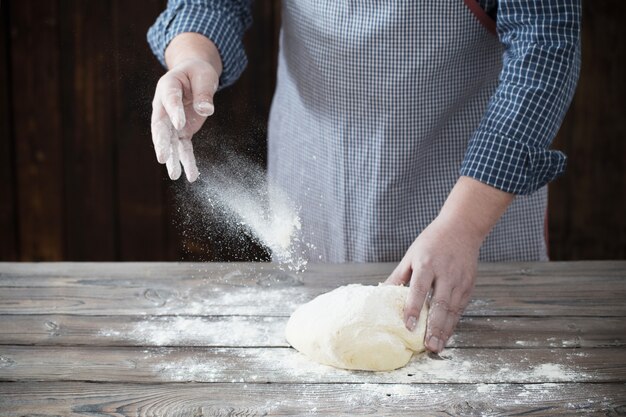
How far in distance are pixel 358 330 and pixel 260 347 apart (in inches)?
7.0

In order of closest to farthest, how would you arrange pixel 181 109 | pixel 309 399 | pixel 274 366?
pixel 309 399 < pixel 274 366 < pixel 181 109

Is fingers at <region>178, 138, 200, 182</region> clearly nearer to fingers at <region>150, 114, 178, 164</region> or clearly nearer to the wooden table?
fingers at <region>150, 114, 178, 164</region>

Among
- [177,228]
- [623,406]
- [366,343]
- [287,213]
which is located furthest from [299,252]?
[177,228]

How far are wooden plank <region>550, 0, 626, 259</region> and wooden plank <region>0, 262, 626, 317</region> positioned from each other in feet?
3.98

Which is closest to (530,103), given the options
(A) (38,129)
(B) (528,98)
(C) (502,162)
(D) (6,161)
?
(B) (528,98)

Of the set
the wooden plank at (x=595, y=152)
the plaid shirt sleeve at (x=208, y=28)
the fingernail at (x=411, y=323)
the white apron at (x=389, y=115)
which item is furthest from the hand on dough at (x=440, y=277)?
the wooden plank at (x=595, y=152)

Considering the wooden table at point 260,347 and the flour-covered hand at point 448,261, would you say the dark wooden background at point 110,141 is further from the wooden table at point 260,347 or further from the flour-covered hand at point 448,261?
the flour-covered hand at point 448,261

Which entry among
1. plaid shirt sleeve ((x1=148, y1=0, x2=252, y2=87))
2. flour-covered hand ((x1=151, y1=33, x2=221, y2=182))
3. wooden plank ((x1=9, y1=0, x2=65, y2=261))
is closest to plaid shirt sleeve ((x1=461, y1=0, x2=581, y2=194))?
flour-covered hand ((x1=151, y1=33, x2=221, y2=182))

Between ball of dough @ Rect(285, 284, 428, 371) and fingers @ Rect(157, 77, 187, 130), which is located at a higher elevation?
fingers @ Rect(157, 77, 187, 130)

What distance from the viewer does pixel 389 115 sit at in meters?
1.73

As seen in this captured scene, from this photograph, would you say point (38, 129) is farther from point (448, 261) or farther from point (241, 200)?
point (448, 261)

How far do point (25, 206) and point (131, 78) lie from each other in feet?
4.61

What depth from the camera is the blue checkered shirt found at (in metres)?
1.40

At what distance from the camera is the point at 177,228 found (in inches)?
112
